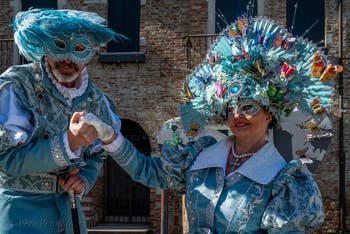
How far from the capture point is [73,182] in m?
3.36

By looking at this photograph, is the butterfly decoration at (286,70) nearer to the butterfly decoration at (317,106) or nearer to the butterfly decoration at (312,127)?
the butterfly decoration at (317,106)

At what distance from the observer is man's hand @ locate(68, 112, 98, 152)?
2.98 meters

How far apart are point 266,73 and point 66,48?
1012 millimetres

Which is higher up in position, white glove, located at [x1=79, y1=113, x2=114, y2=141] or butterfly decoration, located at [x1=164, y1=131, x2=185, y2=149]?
white glove, located at [x1=79, y1=113, x2=114, y2=141]

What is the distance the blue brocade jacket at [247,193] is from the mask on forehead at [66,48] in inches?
28.3

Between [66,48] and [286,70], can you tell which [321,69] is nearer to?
[286,70]

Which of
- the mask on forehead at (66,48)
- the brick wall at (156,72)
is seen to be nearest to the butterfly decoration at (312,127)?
the mask on forehead at (66,48)

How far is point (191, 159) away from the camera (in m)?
3.27

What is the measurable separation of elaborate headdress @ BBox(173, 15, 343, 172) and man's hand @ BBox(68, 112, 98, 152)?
2.02 ft

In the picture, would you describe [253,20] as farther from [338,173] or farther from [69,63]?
[338,173]

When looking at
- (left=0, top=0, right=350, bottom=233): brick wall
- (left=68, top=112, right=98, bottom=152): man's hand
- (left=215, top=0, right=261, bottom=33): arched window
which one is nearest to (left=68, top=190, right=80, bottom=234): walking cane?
(left=68, top=112, right=98, bottom=152): man's hand

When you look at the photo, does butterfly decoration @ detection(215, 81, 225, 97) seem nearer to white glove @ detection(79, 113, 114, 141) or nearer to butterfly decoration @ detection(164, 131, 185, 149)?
butterfly decoration @ detection(164, 131, 185, 149)

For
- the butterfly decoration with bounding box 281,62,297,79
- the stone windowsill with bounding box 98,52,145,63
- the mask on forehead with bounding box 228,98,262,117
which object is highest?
the stone windowsill with bounding box 98,52,145,63

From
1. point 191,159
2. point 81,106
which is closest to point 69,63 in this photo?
point 81,106
